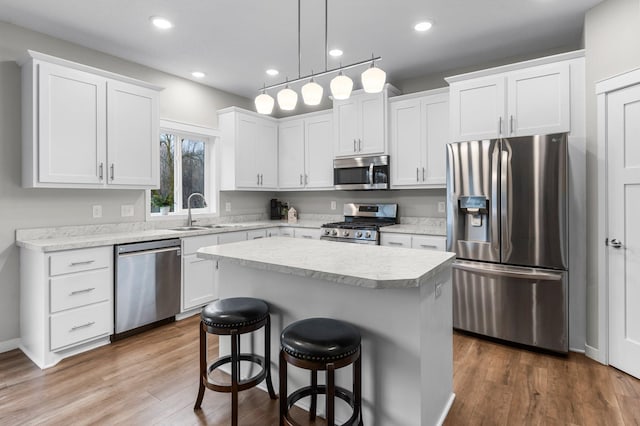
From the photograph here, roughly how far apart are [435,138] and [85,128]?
3.48 metres

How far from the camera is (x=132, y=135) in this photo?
3.45 m

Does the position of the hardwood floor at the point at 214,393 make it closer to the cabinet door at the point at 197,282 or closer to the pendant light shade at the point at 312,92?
the cabinet door at the point at 197,282

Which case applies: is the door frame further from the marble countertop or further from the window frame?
the window frame

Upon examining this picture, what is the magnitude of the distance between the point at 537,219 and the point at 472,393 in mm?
1482

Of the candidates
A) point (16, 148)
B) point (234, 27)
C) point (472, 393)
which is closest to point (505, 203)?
point (472, 393)

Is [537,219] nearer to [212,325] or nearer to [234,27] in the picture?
[212,325]

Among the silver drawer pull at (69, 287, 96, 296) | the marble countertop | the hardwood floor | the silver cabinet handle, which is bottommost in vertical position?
the hardwood floor

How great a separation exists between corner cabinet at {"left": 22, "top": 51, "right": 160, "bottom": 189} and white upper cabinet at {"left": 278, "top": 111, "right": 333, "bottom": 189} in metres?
1.97

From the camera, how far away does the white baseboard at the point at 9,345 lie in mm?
2928

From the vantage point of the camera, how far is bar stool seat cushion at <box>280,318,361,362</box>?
155cm

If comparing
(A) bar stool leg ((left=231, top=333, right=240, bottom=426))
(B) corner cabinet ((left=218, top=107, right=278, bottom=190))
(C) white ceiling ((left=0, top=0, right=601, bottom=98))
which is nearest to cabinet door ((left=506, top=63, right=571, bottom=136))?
(C) white ceiling ((left=0, top=0, right=601, bottom=98))

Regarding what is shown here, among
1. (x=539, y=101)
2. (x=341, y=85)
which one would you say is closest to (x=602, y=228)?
(x=539, y=101)

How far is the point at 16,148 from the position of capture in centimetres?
301

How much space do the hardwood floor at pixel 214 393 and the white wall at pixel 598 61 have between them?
1.72ft
